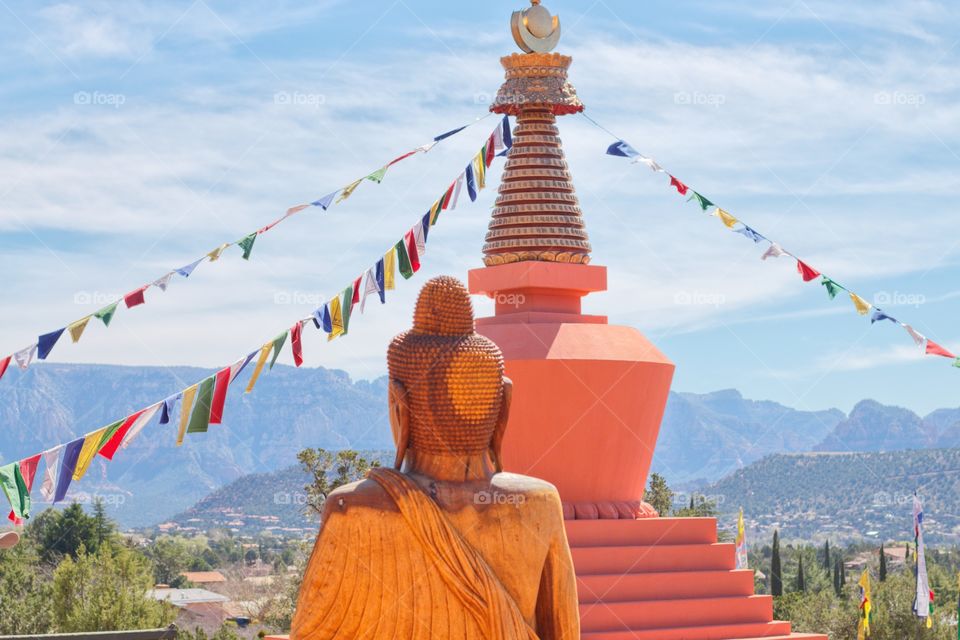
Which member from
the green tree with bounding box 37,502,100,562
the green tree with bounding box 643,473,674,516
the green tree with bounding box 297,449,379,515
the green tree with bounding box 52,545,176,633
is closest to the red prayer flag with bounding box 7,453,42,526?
the green tree with bounding box 52,545,176,633

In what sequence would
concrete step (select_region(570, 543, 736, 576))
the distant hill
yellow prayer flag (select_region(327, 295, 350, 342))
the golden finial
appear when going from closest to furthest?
yellow prayer flag (select_region(327, 295, 350, 342)) < concrete step (select_region(570, 543, 736, 576)) < the golden finial < the distant hill

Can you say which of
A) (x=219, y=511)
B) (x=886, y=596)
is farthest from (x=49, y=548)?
(x=219, y=511)

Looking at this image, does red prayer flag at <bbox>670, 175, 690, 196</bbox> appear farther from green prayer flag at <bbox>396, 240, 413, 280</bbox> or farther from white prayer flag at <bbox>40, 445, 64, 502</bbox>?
white prayer flag at <bbox>40, 445, 64, 502</bbox>

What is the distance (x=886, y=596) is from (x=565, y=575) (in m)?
25.1

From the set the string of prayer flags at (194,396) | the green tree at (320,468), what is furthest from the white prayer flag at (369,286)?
the green tree at (320,468)

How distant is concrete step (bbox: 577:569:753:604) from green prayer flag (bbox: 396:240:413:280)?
13.5 ft

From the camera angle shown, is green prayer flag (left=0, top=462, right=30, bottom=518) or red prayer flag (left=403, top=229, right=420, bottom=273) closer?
green prayer flag (left=0, top=462, right=30, bottom=518)

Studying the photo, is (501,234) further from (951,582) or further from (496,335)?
(951,582)

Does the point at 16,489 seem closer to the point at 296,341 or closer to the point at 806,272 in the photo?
the point at 296,341

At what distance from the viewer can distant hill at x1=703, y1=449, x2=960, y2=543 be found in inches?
4380

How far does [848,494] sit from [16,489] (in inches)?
4432

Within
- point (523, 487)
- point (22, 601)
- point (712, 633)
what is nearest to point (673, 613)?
point (712, 633)

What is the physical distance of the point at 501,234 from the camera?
19.0 meters

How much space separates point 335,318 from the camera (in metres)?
16.2
